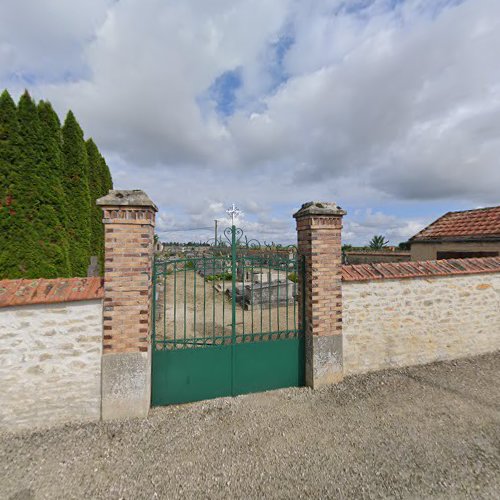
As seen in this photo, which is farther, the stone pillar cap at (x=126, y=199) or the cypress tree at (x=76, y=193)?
the cypress tree at (x=76, y=193)

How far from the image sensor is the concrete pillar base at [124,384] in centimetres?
359

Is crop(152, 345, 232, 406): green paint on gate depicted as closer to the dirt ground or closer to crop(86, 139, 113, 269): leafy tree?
the dirt ground

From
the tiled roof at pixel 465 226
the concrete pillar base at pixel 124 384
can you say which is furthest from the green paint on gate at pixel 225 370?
the tiled roof at pixel 465 226

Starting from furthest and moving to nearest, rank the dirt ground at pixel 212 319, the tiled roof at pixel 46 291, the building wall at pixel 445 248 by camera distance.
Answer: the building wall at pixel 445 248
the dirt ground at pixel 212 319
the tiled roof at pixel 46 291

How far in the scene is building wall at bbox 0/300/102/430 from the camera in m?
3.34

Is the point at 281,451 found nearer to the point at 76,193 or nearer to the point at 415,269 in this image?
the point at 415,269

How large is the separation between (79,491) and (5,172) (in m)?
6.48

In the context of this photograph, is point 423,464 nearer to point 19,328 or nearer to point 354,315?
point 354,315

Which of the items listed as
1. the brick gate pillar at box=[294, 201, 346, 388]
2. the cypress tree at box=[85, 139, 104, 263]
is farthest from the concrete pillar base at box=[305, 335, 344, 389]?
the cypress tree at box=[85, 139, 104, 263]

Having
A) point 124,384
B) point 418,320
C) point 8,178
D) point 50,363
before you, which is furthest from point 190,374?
point 8,178

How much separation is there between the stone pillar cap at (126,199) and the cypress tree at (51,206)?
3690 mm

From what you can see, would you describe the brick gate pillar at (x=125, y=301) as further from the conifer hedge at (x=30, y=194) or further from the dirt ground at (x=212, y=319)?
the conifer hedge at (x=30, y=194)

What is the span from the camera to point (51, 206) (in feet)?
20.7

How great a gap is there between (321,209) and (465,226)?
8754mm
